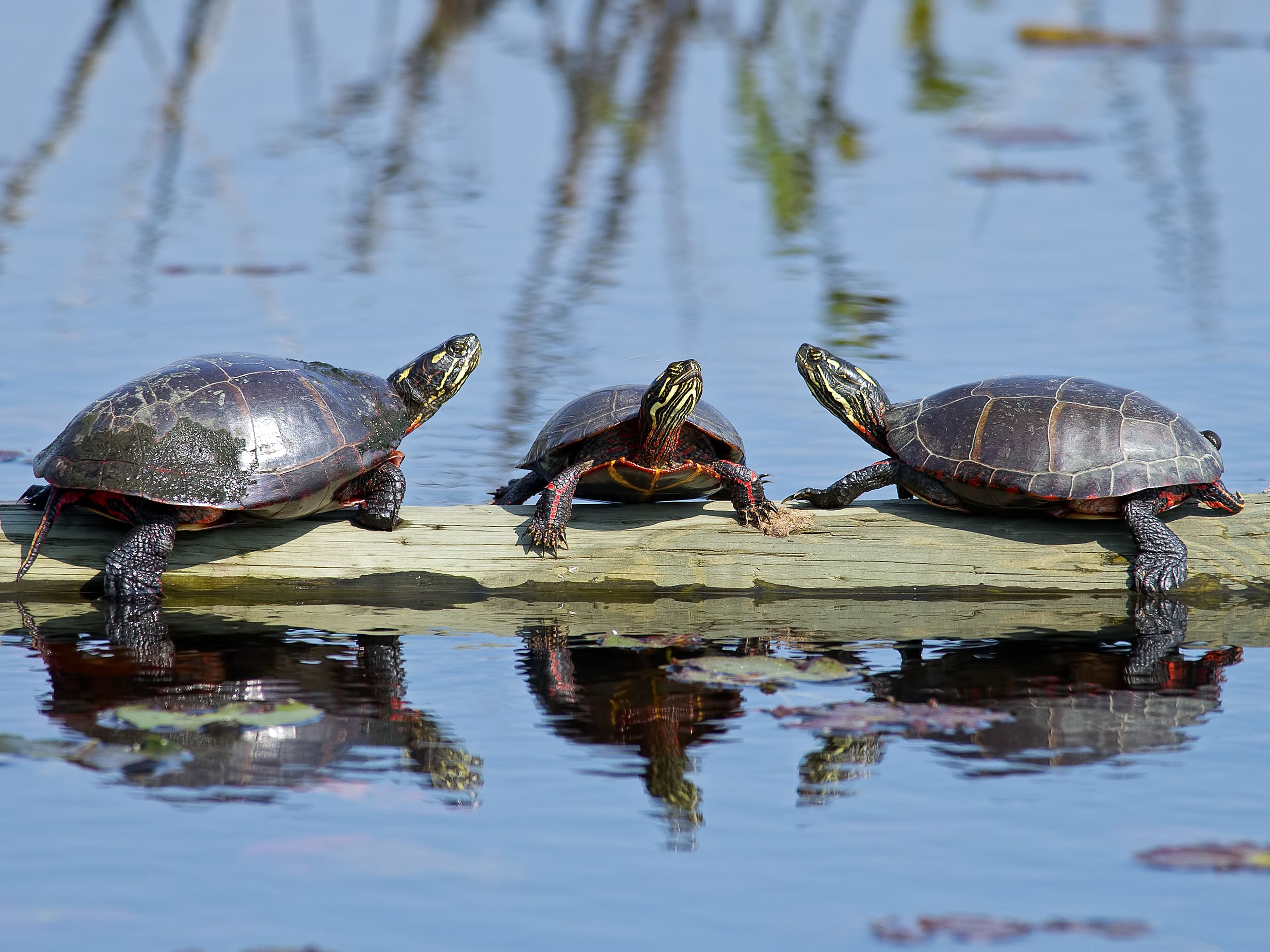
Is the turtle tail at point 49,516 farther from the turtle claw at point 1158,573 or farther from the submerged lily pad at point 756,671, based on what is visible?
the turtle claw at point 1158,573

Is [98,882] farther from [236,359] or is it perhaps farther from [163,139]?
[163,139]

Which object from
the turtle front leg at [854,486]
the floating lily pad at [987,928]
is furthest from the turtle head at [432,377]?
the floating lily pad at [987,928]

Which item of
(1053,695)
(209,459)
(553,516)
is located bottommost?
(1053,695)

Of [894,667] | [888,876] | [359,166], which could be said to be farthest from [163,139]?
[888,876]

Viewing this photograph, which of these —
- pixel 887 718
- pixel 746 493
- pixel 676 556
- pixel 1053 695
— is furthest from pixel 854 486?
pixel 887 718

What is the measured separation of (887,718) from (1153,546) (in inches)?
63.2

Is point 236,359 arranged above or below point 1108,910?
above

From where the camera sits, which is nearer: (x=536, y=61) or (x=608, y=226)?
(x=608, y=226)

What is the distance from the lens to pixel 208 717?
16.4 ft

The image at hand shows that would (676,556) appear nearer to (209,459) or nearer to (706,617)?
(706,617)

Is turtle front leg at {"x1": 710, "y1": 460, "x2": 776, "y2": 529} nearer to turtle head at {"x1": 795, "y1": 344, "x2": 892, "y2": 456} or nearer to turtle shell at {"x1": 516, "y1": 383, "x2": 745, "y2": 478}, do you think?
turtle shell at {"x1": 516, "y1": 383, "x2": 745, "y2": 478}

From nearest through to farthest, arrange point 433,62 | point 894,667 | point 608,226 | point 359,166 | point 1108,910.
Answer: point 1108,910
point 894,667
point 608,226
point 359,166
point 433,62

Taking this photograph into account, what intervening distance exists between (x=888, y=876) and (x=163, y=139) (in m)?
12.8

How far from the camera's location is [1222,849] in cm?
419
